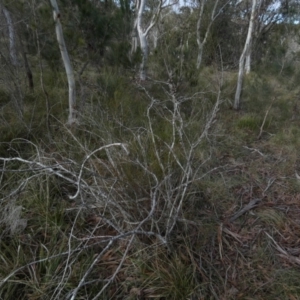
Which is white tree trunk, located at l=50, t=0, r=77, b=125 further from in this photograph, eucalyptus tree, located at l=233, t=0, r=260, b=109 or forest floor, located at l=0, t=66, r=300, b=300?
eucalyptus tree, located at l=233, t=0, r=260, b=109

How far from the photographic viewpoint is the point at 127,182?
1.80m

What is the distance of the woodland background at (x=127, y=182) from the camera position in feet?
4.80

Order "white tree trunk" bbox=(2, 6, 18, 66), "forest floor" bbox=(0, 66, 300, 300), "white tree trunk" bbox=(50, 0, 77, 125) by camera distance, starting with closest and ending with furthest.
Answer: "forest floor" bbox=(0, 66, 300, 300) < "white tree trunk" bbox=(50, 0, 77, 125) < "white tree trunk" bbox=(2, 6, 18, 66)

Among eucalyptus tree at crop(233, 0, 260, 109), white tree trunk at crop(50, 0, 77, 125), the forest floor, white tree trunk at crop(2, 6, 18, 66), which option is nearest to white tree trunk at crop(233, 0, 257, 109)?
eucalyptus tree at crop(233, 0, 260, 109)

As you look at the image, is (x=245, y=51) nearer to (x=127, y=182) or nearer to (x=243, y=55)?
(x=243, y=55)

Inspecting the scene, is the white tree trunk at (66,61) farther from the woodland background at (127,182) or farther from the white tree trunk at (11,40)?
the white tree trunk at (11,40)

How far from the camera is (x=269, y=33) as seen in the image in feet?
31.0

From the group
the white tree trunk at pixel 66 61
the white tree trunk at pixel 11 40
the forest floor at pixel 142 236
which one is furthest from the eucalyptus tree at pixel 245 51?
the white tree trunk at pixel 11 40

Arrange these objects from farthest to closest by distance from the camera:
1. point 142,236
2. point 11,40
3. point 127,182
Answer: point 11,40 → point 127,182 → point 142,236

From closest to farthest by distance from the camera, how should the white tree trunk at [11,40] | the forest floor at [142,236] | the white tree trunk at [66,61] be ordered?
the forest floor at [142,236] < the white tree trunk at [66,61] < the white tree trunk at [11,40]

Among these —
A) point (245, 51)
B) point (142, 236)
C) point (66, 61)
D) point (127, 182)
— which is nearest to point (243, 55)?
point (245, 51)

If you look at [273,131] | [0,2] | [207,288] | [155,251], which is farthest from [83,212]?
[273,131]

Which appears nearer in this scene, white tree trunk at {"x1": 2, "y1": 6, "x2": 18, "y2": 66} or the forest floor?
the forest floor

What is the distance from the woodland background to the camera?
4.80 ft
